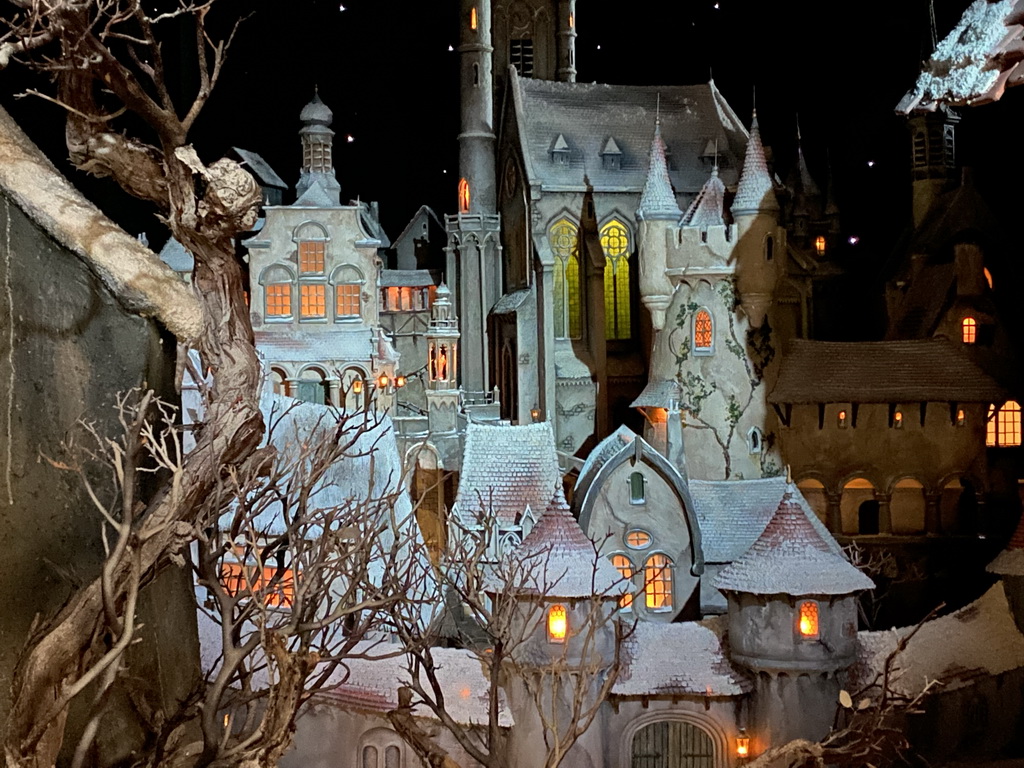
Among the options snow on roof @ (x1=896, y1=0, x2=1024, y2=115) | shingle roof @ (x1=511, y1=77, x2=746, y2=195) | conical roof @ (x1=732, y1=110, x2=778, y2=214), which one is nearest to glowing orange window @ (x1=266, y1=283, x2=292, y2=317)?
shingle roof @ (x1=511, y1=77, x2=746, y2=195)

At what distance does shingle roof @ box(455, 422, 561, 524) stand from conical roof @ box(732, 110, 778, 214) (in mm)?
10677

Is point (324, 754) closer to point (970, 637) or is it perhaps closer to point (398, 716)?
point (398, 716)

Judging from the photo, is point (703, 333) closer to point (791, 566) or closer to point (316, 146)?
point (791, 566)

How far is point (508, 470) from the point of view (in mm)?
32844

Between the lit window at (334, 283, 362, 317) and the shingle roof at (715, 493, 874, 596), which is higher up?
the lit window at (334, 283, 362, 317)

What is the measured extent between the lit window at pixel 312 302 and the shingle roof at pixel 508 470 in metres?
8.56

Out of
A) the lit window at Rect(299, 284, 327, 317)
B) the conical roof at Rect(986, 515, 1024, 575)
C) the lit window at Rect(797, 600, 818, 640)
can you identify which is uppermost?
the lit window at Rect(299, 284, 327, 317)

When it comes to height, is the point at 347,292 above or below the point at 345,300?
above

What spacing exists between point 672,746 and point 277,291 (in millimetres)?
20445

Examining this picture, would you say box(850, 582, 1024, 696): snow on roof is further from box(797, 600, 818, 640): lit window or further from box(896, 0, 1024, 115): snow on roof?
box(896, 0, 1024, 115): snow on roof

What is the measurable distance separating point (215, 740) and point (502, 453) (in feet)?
88.3

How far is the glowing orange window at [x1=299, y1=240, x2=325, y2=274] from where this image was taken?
3912 centimetres

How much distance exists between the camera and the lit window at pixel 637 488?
3091cm

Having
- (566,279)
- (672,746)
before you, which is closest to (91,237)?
A: (672,746)
